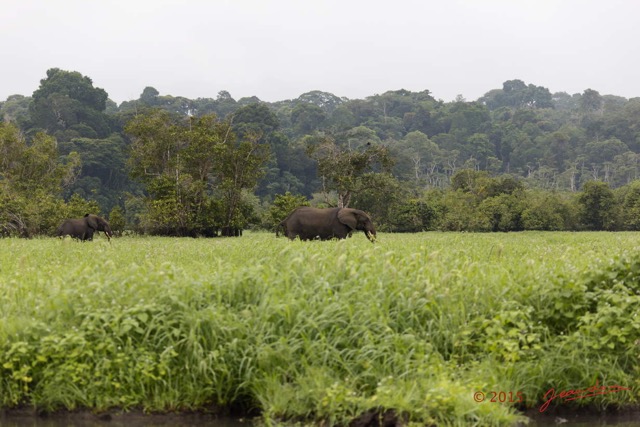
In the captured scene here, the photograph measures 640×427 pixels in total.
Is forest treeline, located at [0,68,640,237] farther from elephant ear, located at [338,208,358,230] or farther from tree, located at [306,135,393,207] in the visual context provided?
elephant ear, located at [338,208,358,230]

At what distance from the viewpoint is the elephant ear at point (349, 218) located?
22484 mm

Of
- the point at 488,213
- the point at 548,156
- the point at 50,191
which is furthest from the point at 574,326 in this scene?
the point at 548,156

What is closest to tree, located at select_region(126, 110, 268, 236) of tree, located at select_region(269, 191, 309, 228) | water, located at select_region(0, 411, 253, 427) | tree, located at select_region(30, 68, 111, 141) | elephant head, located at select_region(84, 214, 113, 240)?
tree, located at select_region(269, 191, 309, 228)

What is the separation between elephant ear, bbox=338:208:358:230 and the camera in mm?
22484

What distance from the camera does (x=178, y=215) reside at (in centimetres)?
3791

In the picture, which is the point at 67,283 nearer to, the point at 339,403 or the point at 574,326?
the point at 339,403

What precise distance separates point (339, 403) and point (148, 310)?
2.51m

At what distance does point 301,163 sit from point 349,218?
201 feet

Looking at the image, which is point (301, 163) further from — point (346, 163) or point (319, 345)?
point (319, 345)

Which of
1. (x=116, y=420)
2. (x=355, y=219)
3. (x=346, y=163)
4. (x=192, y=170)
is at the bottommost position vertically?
(x=116, y=420)

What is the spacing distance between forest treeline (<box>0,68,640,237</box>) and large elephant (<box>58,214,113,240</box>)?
5.73m

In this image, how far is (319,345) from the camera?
7.51 m

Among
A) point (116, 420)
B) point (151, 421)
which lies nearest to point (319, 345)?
point (151, 421)

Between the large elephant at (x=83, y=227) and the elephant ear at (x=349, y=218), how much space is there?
1142cm
